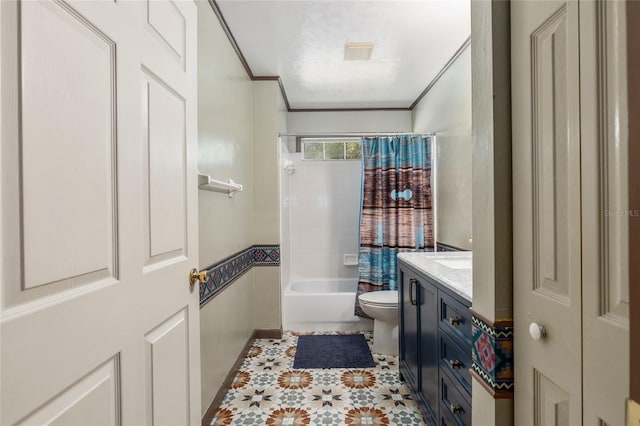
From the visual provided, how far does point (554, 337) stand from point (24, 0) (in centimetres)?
112

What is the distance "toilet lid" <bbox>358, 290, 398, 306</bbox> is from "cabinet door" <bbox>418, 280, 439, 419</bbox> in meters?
0.81

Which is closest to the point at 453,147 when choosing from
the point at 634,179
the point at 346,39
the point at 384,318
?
the point at 346,39

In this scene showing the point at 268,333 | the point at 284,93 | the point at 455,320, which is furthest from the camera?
the point at 284,93

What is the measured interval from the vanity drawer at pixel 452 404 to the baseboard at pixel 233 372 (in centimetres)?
123

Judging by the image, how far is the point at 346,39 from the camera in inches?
92.0

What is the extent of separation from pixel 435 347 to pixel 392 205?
1.68 m

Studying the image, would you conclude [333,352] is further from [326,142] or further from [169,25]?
[169,25]

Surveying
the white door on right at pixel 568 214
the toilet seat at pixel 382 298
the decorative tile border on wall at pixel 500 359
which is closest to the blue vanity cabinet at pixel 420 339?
the toilet seat at pixel 382 298

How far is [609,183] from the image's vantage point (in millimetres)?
554

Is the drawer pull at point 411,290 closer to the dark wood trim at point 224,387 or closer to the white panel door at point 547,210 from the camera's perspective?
the white panel door at point 547,210

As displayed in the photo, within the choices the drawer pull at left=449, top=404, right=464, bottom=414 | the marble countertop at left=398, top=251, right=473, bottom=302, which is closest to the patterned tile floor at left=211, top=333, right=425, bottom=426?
the drawer pull at left=449, top=404, right=464, bottom=414

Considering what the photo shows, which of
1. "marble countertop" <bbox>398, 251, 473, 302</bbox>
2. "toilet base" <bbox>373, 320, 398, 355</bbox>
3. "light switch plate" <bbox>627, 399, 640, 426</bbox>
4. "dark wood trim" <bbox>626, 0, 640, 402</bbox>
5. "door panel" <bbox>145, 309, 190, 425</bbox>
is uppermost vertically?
"dark wood trim" <bbox>626, 0, 640, 402</bbox>

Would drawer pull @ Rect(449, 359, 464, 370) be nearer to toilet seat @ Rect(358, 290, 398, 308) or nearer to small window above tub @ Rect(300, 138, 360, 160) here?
toilet seat @ Rect(358, 290, 398, 308)

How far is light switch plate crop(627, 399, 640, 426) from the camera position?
0.36 metres
